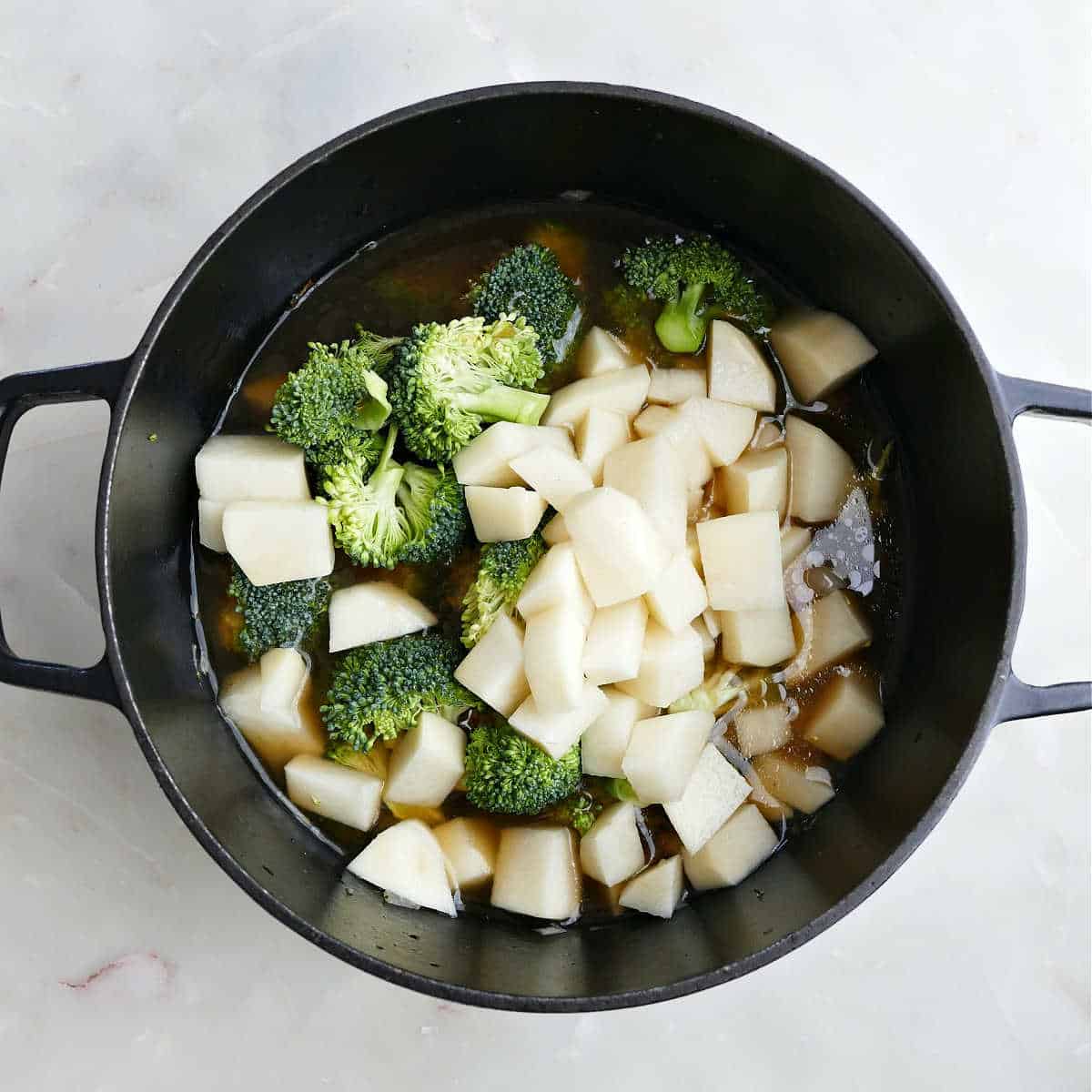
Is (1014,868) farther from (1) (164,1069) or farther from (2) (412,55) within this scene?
(2) (412,55)

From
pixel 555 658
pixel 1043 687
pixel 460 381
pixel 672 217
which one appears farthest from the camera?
pixel 672 217

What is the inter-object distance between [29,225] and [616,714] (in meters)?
1.49

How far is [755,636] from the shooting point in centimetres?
201

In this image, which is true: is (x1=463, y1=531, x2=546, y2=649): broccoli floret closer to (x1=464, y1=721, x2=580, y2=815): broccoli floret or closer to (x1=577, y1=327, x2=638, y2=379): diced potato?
(x1=464, y1=721, x2=580, y2=815): broccoli floret

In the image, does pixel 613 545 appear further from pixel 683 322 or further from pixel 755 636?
pixel 683 322

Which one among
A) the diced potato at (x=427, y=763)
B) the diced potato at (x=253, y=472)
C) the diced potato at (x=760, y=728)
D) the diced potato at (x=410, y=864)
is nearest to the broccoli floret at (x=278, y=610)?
the diced potato at (x=253, y=472)

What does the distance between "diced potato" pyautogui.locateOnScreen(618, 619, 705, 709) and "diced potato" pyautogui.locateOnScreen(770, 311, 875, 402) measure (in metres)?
0.56

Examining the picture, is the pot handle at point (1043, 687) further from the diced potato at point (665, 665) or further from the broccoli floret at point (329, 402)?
the broccoli floret at point (329, 402)

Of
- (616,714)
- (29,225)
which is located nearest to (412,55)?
(29,225)

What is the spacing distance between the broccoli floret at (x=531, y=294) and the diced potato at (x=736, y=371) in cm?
29

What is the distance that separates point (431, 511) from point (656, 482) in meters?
0.41

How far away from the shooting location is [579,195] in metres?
2.18

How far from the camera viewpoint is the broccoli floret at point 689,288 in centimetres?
207

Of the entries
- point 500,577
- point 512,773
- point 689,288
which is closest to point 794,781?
point 512,773
